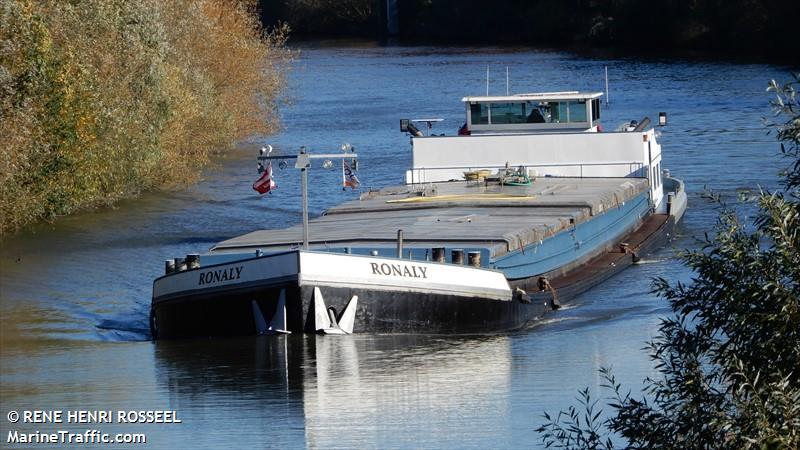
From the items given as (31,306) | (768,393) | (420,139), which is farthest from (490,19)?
(768,393)

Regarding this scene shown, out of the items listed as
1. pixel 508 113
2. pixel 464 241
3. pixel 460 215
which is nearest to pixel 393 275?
pixel 464 241

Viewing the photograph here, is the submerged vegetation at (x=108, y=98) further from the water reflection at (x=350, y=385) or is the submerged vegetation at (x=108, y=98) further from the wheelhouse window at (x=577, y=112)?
the wheelhouse window at (x=577, y=112)

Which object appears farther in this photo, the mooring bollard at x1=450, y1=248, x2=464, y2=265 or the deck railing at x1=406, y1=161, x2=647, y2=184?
the deck railing at x1=406, y1=161, x2=647, y2=184

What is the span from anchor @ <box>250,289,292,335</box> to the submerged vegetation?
32.1ft

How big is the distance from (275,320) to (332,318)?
2.49ft

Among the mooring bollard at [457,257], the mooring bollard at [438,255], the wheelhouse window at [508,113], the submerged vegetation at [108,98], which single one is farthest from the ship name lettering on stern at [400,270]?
the submerged vegetation at [108,98]

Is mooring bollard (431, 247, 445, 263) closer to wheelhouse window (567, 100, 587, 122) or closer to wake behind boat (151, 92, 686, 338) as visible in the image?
wake behind boat (151, 92, 686, 338)

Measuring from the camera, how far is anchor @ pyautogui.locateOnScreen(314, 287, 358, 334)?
18.0 metres

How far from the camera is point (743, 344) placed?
8.73 metres

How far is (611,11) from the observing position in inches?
3396

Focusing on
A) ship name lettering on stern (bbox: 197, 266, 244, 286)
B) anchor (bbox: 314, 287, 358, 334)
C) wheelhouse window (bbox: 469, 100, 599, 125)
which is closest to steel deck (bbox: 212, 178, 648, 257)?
wheelhouse window (bbox: 469, 100, 599, 125)

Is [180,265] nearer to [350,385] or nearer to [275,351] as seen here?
[275,351]

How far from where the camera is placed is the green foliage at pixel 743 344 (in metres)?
8.15

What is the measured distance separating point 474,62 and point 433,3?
92.0ft
